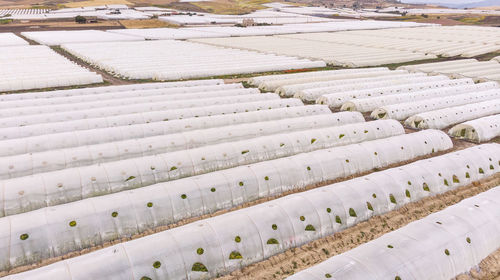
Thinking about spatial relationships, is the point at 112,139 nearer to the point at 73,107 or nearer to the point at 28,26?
the point at 73,107

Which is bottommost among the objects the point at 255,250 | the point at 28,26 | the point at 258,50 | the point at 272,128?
the point at 255,250

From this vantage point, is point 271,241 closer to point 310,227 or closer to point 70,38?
point 310,227

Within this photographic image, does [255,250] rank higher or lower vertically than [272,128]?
lower

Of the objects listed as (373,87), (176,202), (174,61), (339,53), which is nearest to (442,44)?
(339,53)

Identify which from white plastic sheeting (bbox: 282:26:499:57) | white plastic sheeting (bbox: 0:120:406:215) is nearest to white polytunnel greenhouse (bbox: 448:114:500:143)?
white plastic sheeting (bbox: 0:120:406:215)

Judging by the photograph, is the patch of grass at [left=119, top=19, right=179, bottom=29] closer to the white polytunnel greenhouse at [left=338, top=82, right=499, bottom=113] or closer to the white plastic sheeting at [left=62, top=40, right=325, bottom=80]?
the white plastic sheeting at [left=62, top=40, right=325, bottom=80]

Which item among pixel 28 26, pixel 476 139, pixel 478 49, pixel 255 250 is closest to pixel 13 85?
pixel 255 250

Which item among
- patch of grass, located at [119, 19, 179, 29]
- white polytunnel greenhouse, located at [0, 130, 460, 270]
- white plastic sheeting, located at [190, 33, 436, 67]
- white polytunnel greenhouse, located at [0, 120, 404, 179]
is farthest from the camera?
patch of grass, located at [119, 19, 179, 29]

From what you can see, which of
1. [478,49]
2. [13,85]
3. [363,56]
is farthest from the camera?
[478,49]
